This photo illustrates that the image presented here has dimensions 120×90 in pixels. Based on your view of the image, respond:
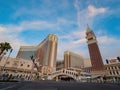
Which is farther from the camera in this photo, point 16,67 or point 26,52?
point 26,52

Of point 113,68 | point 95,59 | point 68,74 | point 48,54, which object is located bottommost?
point 68,74

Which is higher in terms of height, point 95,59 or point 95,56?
point 95,56

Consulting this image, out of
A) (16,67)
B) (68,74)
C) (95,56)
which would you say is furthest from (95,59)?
(16,67)

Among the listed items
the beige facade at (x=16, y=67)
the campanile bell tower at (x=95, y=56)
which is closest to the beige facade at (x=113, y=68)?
the campanile bell tower at (x=95, y=56)

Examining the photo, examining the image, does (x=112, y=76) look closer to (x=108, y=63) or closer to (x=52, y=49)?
(x=108, y=63)

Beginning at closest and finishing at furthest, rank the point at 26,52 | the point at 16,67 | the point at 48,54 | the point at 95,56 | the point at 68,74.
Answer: the point at 95,56 → the point at 16,67 → the point at 68,74 → the point at 48,54 → the point at 26,52

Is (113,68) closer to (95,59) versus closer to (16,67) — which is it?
(95,59)

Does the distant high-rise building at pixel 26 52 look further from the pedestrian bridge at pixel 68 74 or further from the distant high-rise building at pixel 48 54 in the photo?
the pedestrian bridge at pixel 68 74

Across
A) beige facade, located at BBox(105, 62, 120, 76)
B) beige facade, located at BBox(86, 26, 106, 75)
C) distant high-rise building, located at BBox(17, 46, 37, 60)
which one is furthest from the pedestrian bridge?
distant high-rise building, located at BBox(17, 46, 37, 60)

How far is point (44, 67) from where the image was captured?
130375mm

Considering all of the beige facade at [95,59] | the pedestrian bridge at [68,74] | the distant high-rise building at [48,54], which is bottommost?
the pedestrian bridge at [68,74]

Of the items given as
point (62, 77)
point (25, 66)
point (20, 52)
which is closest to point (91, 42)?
point (62, 77)

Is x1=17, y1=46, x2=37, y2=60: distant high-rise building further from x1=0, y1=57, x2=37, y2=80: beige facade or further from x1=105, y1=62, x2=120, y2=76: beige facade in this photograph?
x1=105, y1=62, x2=120, y2=76: beige facade

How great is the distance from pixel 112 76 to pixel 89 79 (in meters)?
15.2
